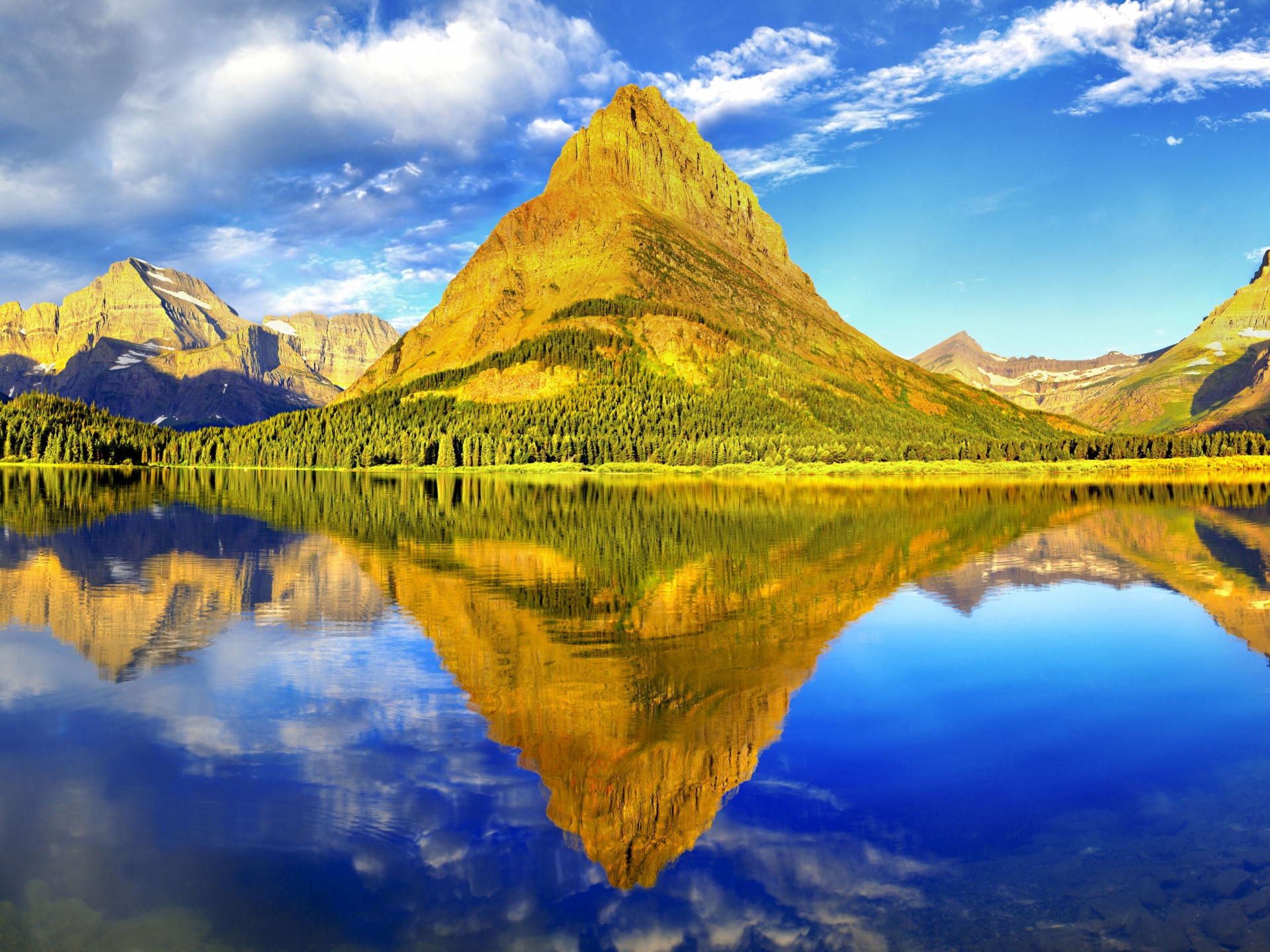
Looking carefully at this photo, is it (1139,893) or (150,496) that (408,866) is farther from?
(150,496)

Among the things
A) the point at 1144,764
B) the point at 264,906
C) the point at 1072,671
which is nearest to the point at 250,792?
the point at 264,906

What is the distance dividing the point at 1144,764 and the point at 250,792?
19.0m

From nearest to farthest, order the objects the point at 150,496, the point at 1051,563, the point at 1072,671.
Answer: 1. the point at 1072,671
2. the point at 1051,563
3. the point at 150,496

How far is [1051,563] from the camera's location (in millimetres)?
48438

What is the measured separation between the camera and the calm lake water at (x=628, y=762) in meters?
11.5

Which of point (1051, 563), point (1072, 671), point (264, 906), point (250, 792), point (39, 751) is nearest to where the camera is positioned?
point (264, 906)

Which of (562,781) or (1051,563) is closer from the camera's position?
(562,781)

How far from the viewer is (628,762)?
1655 cm

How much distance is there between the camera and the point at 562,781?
15.7m

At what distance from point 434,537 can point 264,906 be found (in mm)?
48448

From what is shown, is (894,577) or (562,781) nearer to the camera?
(562,781)

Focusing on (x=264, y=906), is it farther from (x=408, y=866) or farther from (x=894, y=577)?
(x=894, y=577)

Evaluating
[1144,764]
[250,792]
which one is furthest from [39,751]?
[1144,764]

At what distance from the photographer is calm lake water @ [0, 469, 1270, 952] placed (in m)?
11.5
